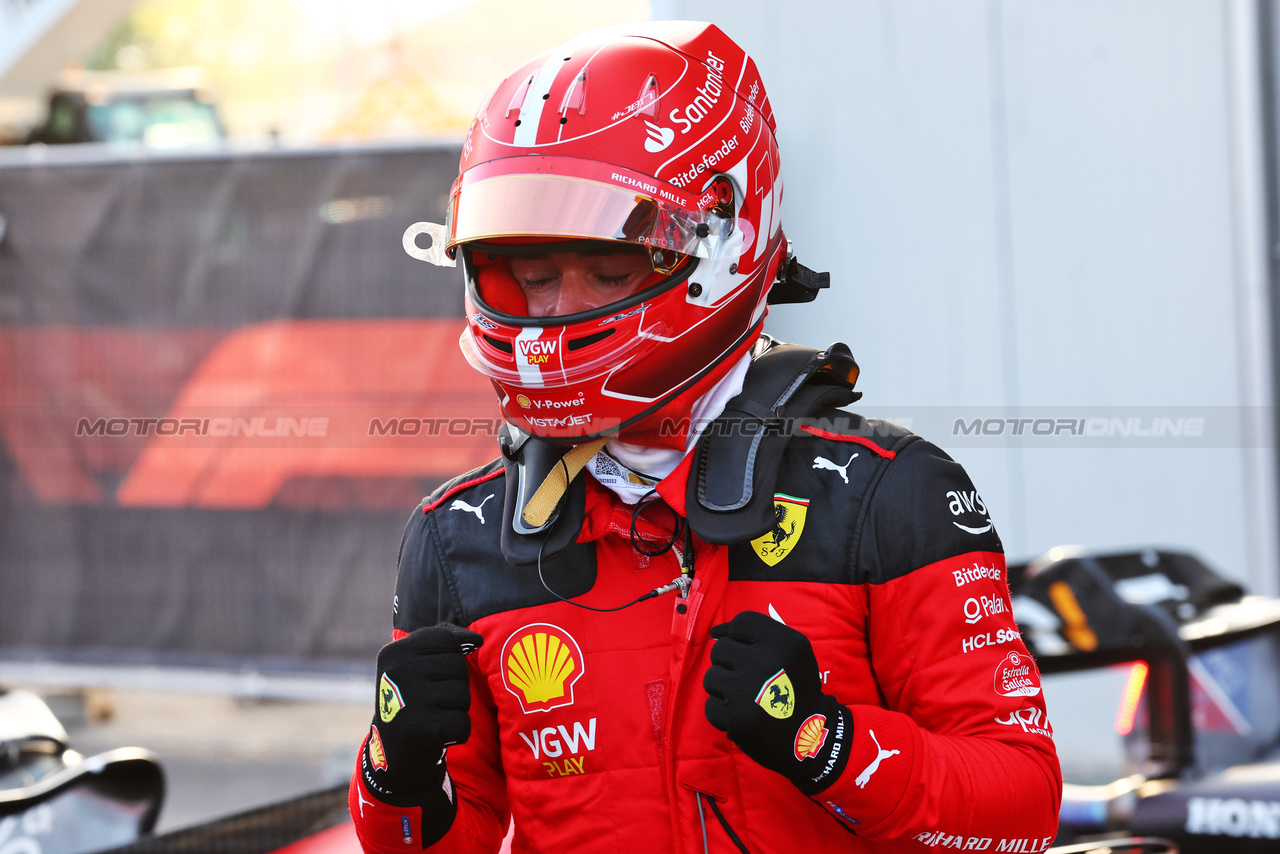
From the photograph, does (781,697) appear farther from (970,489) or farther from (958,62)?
(958,62)

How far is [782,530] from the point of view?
1.26m

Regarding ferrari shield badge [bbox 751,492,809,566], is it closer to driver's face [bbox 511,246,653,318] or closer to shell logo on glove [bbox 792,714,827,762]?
shell logo on glove [bbox 792,714,827,762]

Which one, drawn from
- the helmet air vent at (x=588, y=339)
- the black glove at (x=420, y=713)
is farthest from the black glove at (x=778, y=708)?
the helmet air vent at (x=588, y=339)

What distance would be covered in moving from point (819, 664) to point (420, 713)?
42 cm

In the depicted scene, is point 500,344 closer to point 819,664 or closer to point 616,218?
point 616,218

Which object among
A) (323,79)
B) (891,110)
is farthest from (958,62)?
(323,79)

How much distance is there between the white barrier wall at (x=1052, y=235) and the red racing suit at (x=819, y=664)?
8.69 ft

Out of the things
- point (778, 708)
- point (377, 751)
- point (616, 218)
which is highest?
point (616, 218)

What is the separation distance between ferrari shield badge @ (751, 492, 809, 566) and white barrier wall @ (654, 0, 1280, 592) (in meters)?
2.64

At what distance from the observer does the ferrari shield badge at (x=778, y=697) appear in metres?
1.09

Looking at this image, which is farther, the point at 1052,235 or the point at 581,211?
the point at 1052,235

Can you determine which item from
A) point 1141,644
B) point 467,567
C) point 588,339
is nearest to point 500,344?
point 588,339

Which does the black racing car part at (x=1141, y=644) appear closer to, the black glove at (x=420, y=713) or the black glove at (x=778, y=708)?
the black glove at (x=778, y=708)

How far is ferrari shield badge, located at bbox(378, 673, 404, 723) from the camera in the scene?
1191 millimetres
